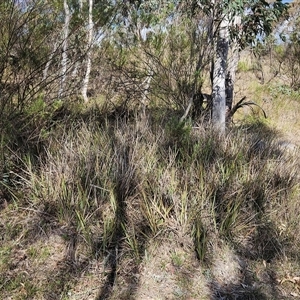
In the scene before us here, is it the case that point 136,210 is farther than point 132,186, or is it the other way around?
point 132,186

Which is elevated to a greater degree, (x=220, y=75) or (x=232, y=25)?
(x=232, y=25)

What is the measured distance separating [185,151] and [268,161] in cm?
96

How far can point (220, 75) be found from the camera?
4.41 m

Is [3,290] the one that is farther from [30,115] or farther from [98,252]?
[30,115]

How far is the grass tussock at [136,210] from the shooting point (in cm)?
236

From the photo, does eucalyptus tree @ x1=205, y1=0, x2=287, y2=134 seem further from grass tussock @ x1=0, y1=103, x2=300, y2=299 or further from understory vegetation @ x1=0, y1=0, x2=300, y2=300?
grass tussock @ x1=0, y1=103, x2=300, y2=299

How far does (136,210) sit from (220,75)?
2.56 m

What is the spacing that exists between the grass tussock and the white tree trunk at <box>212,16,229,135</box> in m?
1.12

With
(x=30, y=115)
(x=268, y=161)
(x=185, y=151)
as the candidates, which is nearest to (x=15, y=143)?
(x=30, y=115)

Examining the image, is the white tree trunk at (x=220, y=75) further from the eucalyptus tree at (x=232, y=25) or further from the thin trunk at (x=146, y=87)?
the thin trunk at (x=146, y=87)

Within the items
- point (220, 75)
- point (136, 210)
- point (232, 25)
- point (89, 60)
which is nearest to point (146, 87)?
point (89, 60)

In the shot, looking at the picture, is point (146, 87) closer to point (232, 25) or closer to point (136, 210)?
point (232, 25)

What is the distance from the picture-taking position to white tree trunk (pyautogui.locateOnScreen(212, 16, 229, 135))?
13.9ft

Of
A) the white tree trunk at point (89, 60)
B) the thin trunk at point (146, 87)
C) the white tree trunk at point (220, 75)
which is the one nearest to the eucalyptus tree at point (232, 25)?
the white tree trunk at point (220, 75)
